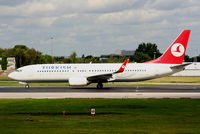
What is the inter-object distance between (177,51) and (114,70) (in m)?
8.48

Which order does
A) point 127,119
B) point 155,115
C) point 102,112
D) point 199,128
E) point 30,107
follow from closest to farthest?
point 199,128, point 127,119, point 155,115, point 102,112, point 30,107

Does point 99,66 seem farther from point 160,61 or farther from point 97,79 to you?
point 160,61

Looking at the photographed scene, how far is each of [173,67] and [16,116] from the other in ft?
91.4

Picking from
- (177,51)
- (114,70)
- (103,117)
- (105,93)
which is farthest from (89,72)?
(103,117)

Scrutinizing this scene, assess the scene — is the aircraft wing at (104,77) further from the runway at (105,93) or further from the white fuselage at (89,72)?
the runway at (105,93)

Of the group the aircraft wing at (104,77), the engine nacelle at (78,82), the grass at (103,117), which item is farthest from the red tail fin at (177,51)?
the grass at (103,117)

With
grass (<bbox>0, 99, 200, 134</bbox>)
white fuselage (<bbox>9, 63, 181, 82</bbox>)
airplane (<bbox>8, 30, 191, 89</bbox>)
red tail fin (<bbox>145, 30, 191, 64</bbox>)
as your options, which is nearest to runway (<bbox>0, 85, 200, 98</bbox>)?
airplane (<bbox>8, 30, 191, 89</bbox>)

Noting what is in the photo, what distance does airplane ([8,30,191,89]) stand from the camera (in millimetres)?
46272

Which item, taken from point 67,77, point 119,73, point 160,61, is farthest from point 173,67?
point 67,77

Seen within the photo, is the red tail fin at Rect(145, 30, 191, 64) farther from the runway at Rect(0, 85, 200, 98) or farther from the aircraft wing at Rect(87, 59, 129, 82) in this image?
the runway at Rect(0, 85, 200, 98)

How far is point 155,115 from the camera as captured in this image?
2230 centimetres

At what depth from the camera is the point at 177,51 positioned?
4756 cm

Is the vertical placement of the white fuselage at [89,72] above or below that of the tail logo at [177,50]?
below

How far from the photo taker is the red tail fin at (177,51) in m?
47.4
